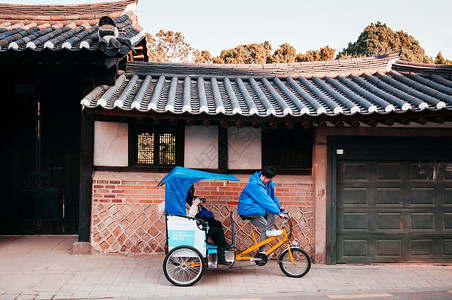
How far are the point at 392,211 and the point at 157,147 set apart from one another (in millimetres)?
5073

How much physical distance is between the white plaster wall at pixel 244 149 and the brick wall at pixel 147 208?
340 mm

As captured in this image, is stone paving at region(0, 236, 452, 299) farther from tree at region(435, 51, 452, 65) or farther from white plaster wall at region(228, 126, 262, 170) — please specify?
tree at region(435, 51, 452, 65)

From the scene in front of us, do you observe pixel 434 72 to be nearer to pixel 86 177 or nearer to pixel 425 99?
pixel 425 99

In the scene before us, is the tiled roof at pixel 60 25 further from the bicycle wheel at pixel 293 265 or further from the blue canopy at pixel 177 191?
the bicycle wheel at pixel 293 265

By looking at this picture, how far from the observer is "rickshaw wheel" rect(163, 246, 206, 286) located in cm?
614

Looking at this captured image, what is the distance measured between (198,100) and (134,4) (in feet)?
14.4

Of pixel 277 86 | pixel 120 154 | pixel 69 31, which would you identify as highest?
pixel 69 31

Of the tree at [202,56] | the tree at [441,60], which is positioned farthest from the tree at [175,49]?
the tree at [441,60]

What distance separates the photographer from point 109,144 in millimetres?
Result: 7750

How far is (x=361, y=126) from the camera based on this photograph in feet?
25.5

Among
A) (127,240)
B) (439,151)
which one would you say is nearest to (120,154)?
(127,240)

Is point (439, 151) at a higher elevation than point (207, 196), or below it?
higher

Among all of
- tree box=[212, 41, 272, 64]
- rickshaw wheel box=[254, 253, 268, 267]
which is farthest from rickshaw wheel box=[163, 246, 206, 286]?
tree box=[212, 41, 272, 64]

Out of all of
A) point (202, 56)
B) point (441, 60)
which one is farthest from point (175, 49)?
point (441, 60)
